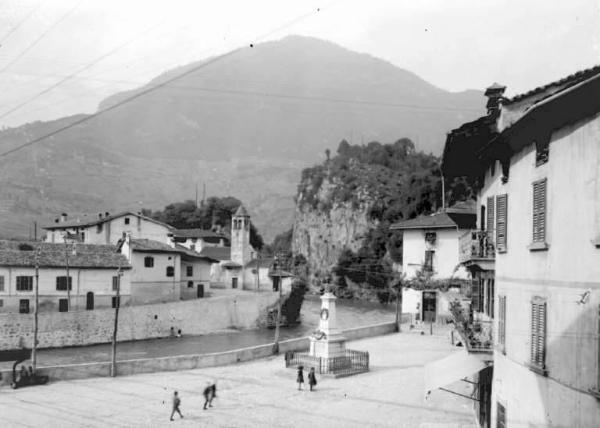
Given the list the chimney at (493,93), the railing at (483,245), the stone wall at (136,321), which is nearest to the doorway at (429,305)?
the stone wall at (136,321)

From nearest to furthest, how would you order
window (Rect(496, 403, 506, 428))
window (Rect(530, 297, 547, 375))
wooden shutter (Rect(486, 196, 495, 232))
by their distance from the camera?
window (Rect(530, 297, 547, 375)) < window (Rect(496, 403, 506, 428)) < wooden shutter (Rect(486, 196, 495, 232))

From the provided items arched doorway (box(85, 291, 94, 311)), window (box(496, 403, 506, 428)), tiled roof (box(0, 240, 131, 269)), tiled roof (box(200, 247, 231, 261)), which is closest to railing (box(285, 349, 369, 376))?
window (box(496, 403, 506, 428))

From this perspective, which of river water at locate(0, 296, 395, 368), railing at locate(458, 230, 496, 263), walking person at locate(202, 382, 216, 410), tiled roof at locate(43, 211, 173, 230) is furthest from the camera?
tiled roof at locate(43, 211, 173, 230)

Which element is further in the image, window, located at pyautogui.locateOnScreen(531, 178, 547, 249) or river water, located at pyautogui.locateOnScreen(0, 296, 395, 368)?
river water, located at pyautogui.locateOnScreen(0, 296, 395, 368)

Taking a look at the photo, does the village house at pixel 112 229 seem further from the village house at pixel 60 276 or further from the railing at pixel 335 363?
the railing at pixel 335 363

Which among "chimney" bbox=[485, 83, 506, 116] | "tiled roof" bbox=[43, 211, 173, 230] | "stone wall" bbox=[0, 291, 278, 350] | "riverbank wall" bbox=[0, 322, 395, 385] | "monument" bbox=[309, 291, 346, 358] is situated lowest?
"stone wall" bbox=[0, 291, 278, 350]

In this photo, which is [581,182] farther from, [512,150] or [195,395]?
[195,395]

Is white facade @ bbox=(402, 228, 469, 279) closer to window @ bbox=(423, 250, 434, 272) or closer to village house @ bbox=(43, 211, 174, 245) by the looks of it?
window @ bbox=(423, 250, 434, 272)
